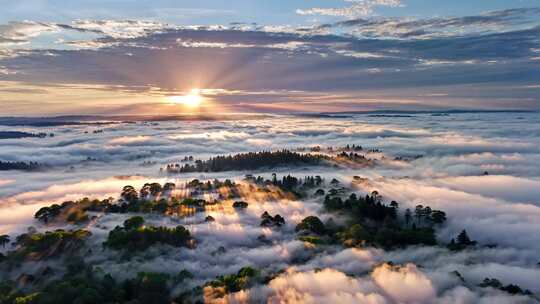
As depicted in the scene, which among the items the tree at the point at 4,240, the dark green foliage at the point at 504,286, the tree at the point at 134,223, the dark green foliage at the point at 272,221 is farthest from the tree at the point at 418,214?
the tree at the point at 4,240

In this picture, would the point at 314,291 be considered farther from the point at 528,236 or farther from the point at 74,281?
the point at 528,236

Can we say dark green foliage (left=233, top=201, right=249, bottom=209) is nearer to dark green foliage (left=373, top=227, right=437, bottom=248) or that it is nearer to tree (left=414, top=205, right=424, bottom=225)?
dark green foliage (left=373, top=227, right=437, bottom=248)

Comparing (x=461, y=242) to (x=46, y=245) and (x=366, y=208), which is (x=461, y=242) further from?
(x=46, y=245)

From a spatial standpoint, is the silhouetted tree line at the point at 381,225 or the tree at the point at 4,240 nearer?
the tree at the point at 4,240

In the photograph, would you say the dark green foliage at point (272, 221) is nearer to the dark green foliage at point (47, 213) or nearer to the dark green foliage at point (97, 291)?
the dark green foliage at point (97, 291)

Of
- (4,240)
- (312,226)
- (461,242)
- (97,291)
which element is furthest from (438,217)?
(4,240)

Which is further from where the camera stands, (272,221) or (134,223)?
(272,221)

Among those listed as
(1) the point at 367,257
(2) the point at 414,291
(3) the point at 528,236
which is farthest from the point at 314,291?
(3) the point at 528,236
